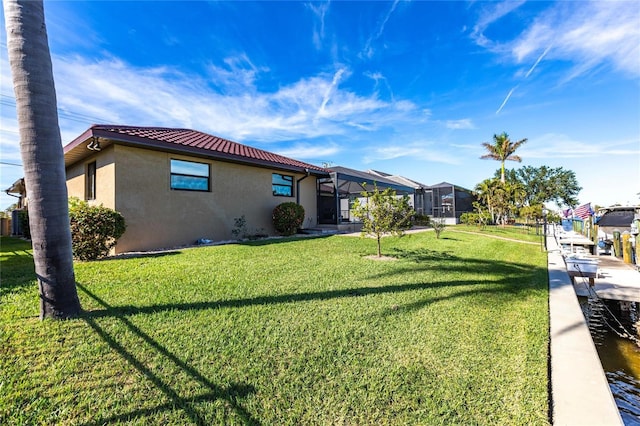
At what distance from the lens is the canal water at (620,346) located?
3.86 metres

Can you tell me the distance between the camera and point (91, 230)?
263 inches

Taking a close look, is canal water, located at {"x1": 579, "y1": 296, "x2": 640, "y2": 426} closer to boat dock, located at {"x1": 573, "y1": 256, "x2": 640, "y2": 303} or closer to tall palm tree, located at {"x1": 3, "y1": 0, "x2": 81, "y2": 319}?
boat dock, located at {"x1": 573, "y1": 256, "x2": 640, "y2": 303}

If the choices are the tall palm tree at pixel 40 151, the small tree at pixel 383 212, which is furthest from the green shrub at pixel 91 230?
the small tree at pixel 383 212

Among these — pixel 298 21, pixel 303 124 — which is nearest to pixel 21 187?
pixel 303 124

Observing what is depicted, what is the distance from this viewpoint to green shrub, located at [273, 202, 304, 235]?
40.0 ft

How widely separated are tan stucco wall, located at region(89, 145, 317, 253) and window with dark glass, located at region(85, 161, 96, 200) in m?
0.60

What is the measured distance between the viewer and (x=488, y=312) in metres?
4.33

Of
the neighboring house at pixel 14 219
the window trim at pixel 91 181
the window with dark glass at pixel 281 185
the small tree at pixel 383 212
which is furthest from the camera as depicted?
the neighboring house at pixel 14 219

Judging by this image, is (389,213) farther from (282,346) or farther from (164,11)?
(164,11)

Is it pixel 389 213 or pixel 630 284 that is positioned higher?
pixel 389 213

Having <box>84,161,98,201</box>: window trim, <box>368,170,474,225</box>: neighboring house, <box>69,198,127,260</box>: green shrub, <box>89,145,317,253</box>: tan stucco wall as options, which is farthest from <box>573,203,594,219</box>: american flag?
<box>84,161,98,201</box>: window trim

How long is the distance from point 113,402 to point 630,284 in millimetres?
11911

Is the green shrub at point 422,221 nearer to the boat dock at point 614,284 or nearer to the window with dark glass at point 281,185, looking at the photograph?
the window with dark glass at point 281,185

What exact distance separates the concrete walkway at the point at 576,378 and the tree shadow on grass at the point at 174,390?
8.06ft
